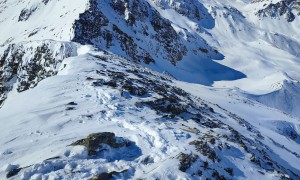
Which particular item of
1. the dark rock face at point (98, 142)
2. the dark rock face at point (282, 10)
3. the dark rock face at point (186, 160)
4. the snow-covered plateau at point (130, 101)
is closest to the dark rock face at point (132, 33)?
the snow-covered plateau at point (130, 101)

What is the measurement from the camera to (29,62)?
4488 centimetres

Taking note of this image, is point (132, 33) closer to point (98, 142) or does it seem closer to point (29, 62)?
point (29, 62)

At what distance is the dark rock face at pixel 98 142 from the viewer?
49.1 feet

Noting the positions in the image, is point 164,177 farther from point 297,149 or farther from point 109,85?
point 297,149

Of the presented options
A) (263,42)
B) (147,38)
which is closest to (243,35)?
(263,42)

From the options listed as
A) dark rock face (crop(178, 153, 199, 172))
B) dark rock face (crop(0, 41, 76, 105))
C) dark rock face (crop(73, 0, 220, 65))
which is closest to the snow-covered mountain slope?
dark rock face (crop(178, 153, 199, 172))

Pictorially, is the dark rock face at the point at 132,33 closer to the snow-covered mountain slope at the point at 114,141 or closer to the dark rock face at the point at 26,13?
the dark rock face at the point at 26,13

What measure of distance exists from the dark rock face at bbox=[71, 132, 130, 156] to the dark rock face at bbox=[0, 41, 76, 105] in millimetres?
25726

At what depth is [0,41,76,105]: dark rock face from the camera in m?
42.5

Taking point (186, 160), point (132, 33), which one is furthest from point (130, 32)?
point (186, 160)

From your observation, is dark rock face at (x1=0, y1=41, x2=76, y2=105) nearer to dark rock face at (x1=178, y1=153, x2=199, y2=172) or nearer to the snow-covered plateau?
the snow-covered plateau

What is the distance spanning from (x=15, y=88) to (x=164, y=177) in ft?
111

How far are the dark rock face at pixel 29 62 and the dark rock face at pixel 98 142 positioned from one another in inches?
1013

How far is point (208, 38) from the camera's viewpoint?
426 feet
